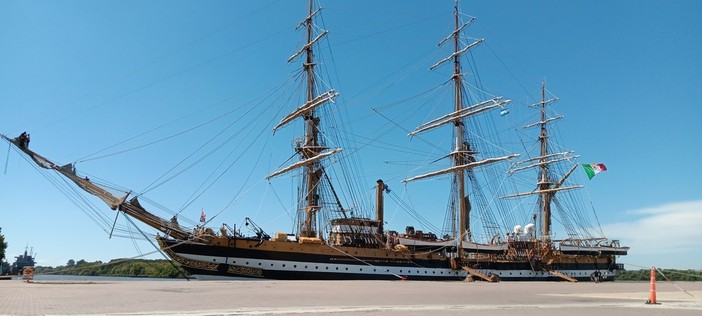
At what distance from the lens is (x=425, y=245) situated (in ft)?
149

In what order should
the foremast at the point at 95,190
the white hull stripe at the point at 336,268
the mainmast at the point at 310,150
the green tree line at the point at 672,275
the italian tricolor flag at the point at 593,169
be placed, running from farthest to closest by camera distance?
the italian tricolor flag at the point at 593,169 < the mainmast at the point at 310,150 < the white hull stripe at the point at 336,268 < the foremast at the point at 95,190 < the green tree line at the point at 672,275

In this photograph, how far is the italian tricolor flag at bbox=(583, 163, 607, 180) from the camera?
58594 millimetres

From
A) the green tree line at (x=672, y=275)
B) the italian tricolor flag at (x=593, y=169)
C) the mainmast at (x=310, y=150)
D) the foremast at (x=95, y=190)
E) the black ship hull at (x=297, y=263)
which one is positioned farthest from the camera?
the italian tricolor flag at (x=593, y=169)

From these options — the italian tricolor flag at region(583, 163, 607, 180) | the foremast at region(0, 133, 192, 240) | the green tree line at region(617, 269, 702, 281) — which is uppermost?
the italian tricolor flag at region(583, 163, 607, 180)

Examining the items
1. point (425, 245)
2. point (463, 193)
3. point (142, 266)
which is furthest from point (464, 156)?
point (142, 266)

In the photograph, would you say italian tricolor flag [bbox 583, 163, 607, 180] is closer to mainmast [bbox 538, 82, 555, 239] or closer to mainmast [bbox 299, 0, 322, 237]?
mainmast [bbox 538, 82, 555, 239]

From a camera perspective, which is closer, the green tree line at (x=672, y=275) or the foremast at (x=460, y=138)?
the green tree line at (x=672, y=275)

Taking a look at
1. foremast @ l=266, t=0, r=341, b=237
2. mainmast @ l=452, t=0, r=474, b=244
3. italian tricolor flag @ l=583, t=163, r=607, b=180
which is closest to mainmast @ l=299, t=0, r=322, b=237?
foremast @ l=266, t=0, r=341, b=237

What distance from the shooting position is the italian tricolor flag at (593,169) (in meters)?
58.6

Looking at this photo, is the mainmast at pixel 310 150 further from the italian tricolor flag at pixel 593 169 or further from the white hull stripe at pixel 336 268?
the italian tricolor flag at pixel 593 169

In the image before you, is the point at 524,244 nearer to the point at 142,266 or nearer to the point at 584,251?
the point at 584,251

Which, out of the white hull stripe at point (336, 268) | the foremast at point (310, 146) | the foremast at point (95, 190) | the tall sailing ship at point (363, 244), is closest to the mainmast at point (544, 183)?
the tall sailing ship at point (363, 244)

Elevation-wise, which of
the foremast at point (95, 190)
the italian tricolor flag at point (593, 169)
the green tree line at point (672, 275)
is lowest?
the green tree line at point (672, 275)

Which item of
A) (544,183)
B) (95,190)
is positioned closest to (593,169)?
(544,183)
